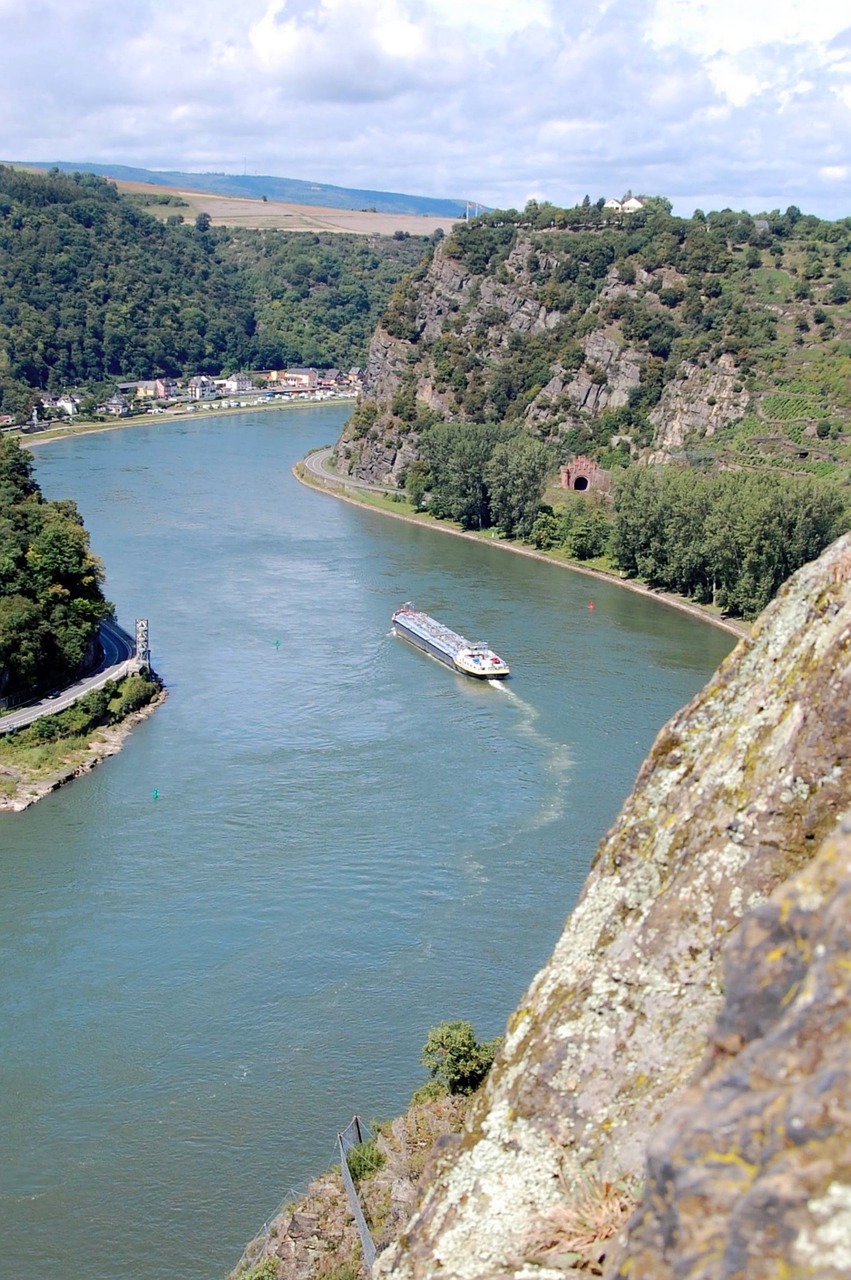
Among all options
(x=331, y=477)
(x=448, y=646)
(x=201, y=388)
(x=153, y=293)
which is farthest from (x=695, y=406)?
(x=153, y=293)

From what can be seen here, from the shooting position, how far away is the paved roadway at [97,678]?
2505 centimetres

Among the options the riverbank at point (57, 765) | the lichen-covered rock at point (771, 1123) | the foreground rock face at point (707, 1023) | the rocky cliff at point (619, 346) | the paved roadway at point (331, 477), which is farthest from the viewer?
the paved roadway at point (331, 477)

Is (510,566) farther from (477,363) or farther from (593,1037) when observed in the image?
(593,1037)

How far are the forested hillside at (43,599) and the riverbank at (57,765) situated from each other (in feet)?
7.28

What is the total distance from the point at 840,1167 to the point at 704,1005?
1.25m

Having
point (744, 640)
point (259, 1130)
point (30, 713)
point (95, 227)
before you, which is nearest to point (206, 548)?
point (30, 713)

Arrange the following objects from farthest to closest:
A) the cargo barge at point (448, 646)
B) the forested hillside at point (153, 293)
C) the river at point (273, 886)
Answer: the forested hillside at point (153, 293)
the cargo barge at point (448, 646)
the river at point (273, 886)

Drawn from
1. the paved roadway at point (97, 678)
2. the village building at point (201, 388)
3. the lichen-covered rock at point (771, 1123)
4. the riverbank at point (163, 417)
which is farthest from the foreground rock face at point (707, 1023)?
the village building at point (201, 388)

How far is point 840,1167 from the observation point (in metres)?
2.35

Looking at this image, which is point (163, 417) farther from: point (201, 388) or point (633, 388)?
point (633, 388)

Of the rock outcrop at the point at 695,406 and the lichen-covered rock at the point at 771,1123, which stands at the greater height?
the lichen-covered rock at the point at 771,1123

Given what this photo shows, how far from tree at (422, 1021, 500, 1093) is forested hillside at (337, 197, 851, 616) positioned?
78.9ft

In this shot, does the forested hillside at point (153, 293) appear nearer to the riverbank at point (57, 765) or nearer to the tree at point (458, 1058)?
the riverbank at point (57, 765)

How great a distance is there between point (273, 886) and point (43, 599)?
11746 millimetres
